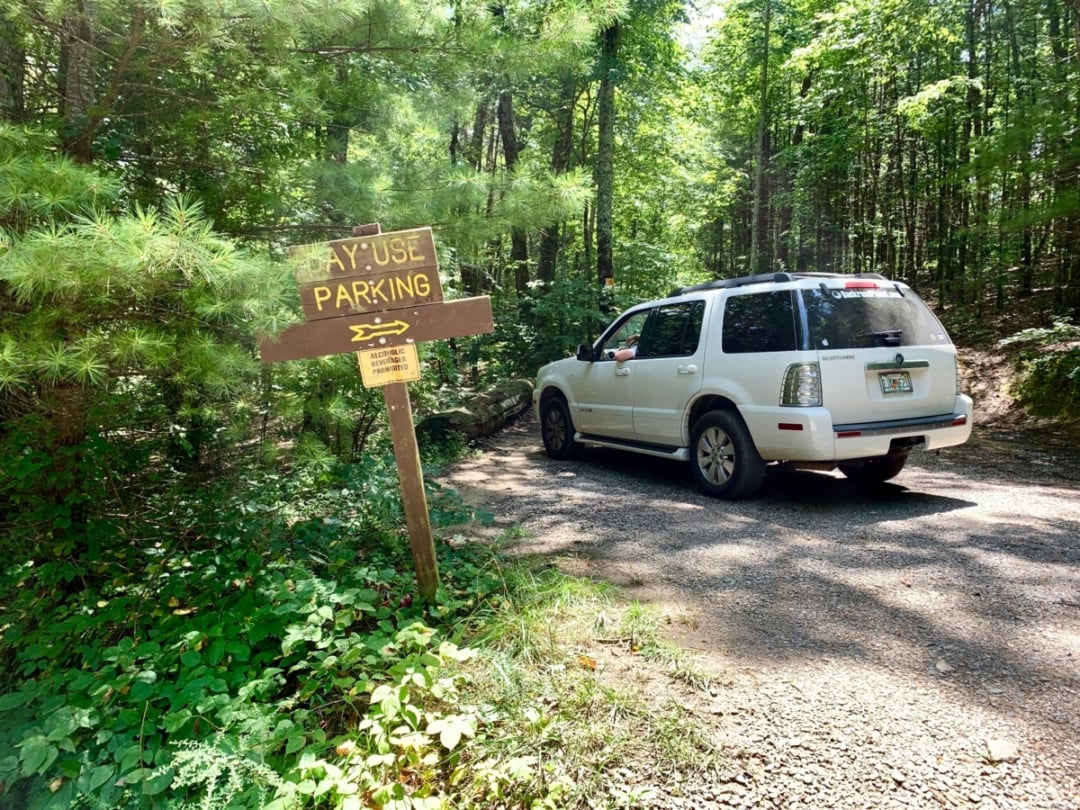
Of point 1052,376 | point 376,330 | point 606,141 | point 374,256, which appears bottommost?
point 1052,376

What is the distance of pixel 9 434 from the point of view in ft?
11.9

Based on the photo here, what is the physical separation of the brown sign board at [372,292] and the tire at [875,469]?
4.53m

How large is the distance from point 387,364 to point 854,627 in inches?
108

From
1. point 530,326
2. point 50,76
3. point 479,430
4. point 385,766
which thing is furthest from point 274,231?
point 530,326

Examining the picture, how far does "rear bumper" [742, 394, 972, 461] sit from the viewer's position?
16.8 feet

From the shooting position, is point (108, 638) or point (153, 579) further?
point (153, 579)

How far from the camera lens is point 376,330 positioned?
342 centimetres

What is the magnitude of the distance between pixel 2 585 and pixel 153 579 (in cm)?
76

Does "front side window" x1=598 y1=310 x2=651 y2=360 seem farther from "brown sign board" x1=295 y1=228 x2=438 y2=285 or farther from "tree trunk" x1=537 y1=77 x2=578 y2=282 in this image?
"tree trunk" x1=537 y1=77 x2=578 y2=282

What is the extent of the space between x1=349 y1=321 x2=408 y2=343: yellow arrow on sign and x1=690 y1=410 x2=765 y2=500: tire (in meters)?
3.38

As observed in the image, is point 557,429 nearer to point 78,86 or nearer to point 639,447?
point 639,447

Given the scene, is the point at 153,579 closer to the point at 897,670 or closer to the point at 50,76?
the point at 50,76

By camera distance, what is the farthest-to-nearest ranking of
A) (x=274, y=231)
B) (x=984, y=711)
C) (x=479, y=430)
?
(x=479, y=430) < (x=274, y=231) < (x=984, y=711)

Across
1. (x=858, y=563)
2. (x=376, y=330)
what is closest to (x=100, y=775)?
(x=376, y=330)
